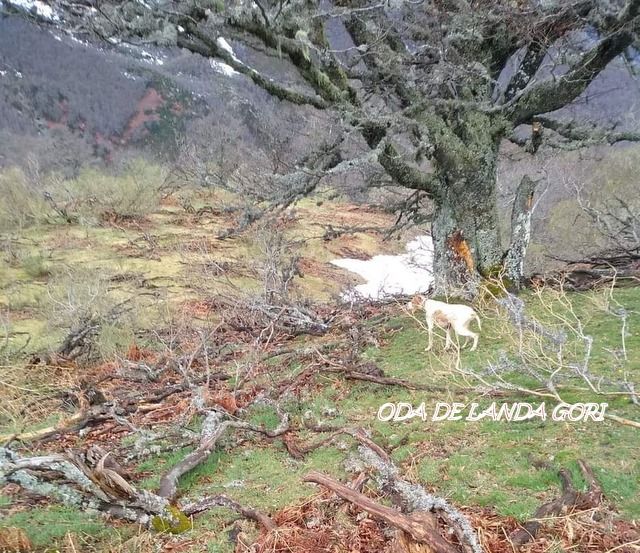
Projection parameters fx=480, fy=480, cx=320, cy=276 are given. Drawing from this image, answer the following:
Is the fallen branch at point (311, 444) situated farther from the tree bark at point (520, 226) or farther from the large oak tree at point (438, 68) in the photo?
the tree bark at point (520, 226)

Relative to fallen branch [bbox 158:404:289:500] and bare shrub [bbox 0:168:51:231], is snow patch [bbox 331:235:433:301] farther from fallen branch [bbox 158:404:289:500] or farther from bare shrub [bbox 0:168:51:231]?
bare shrub [bbox 0:168:51:231]

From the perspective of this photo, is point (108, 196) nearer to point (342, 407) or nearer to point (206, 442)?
point (342, 407)

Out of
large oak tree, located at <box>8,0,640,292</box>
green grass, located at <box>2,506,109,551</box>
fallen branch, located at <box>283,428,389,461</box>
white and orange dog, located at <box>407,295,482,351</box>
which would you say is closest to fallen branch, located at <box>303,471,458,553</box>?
fallen branch, located at <box>283,428,389,461</box>

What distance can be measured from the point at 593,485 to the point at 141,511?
2.76 metres

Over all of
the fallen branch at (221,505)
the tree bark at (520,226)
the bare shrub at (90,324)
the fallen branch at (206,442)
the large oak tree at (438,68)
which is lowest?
the bare shrub at (90,324)

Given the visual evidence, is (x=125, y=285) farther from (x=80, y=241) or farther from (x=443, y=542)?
(x=443, y=542)

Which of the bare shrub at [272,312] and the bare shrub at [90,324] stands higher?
the bare shrub at [272,312]

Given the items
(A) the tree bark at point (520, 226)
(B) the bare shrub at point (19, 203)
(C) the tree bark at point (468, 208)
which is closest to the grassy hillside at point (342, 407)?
(A) the tree bark at point (520, 226)

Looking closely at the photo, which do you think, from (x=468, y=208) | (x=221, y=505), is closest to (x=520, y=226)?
(x=468, y=208)

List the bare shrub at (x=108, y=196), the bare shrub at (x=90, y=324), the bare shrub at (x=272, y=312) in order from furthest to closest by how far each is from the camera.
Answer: the bare shrub at (x=108, y=196), the bare shrub at (x=272, y=312), the bare shrub at (x=90, y=324)

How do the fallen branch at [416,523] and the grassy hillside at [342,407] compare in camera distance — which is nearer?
the fallen branch at [416,523]

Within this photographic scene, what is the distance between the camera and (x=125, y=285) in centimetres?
1356

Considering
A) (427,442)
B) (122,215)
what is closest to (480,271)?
(427,442)

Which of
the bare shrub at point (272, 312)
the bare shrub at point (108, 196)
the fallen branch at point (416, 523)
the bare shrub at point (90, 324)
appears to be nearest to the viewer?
the fallen branch at point (416, 523)
